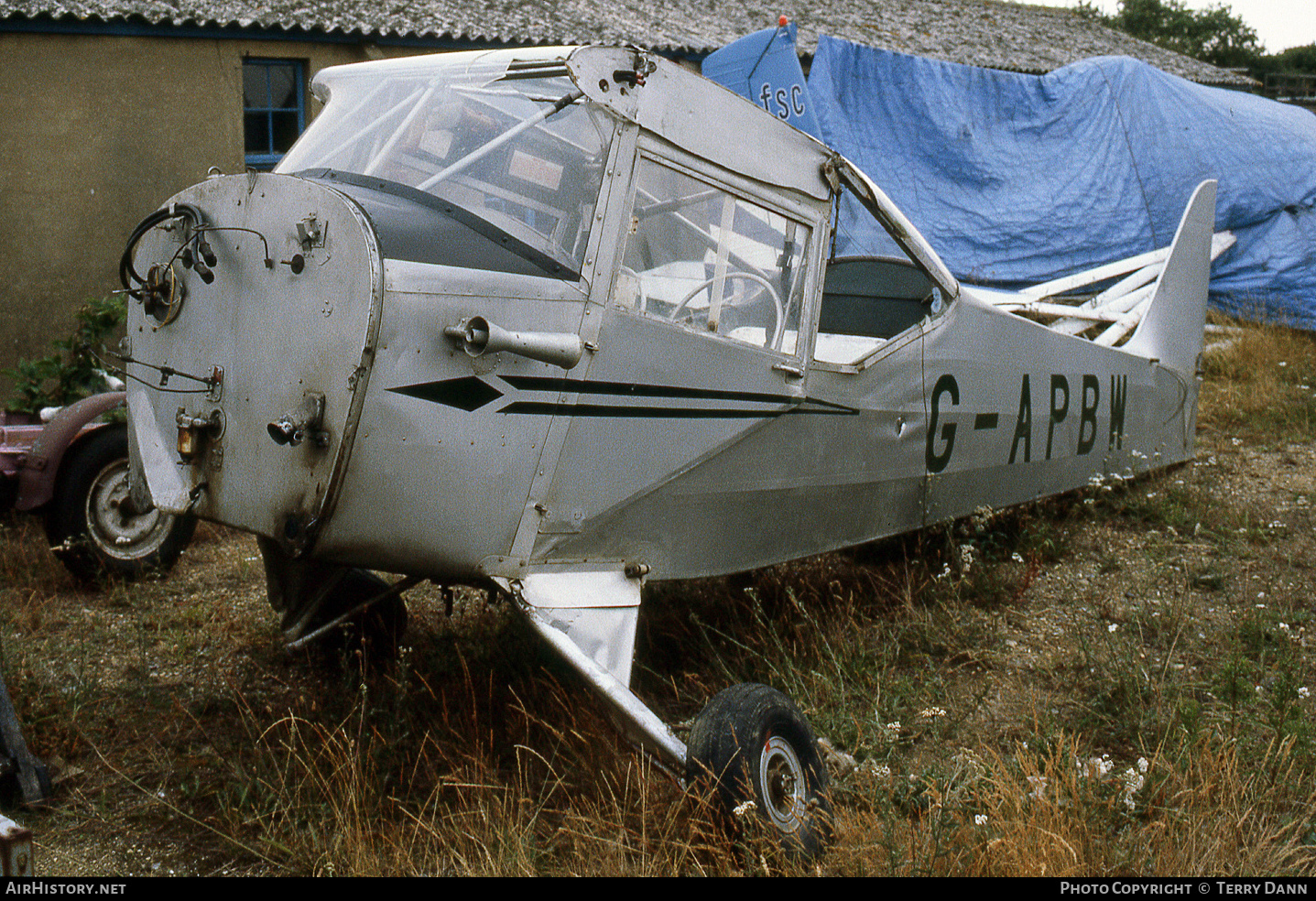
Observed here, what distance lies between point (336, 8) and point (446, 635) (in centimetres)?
911

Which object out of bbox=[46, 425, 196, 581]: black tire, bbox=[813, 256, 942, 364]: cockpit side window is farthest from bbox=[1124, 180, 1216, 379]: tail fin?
bbox=[46, 425, 196, 581]: black tire

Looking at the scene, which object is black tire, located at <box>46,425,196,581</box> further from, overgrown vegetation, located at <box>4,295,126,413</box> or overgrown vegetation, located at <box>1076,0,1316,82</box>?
overgrown vegetation, located at <box>1076,0,1316,82</box>

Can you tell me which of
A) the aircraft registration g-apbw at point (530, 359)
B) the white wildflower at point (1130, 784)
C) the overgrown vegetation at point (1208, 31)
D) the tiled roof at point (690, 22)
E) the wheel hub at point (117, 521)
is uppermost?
the overgrown vegetation at point (1208, 31)

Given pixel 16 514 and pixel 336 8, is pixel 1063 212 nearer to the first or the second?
pixel 336 8

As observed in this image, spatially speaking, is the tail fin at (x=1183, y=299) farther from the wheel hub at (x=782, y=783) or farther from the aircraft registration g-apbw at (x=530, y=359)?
the wheel hub at (x=782, y=783)

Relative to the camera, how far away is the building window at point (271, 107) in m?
10.9

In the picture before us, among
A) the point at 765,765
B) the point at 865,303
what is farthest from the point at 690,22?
the point at 765,765

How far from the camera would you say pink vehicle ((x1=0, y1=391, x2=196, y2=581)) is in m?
5.26

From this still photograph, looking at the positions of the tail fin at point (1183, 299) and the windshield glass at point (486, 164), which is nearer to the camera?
the windshield glass at point (486, 164)

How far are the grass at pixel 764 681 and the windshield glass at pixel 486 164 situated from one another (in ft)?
4.84

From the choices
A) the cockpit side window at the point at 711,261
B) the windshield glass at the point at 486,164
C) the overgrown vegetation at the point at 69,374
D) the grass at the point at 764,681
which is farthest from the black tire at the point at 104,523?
the cockpit side window at the point at 711,261

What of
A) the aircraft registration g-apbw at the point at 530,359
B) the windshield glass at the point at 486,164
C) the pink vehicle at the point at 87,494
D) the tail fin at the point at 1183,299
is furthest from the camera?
the tail fin at the point at 1183,299

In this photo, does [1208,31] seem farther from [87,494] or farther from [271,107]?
[87,494]

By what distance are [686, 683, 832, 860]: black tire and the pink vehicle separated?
358 cm
